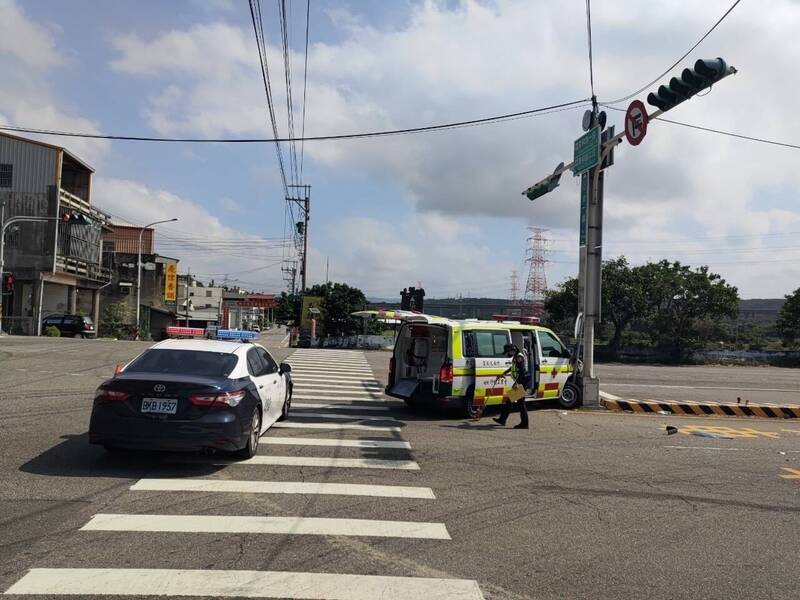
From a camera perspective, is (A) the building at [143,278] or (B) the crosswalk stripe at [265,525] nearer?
(B) the crosswalk stripe at [265,525]

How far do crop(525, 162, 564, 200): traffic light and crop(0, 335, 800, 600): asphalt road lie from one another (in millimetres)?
7212

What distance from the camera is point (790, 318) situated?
51594mm

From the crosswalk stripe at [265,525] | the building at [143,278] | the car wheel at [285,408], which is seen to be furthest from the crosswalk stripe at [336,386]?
the building at [143,278]

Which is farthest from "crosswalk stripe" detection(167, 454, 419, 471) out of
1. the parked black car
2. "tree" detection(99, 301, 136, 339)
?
"tree" detection(99, 301, 136, 339)

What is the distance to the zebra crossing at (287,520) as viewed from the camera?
4.42m

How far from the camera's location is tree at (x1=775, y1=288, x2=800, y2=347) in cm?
5131

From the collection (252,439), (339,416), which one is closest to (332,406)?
(339,416)

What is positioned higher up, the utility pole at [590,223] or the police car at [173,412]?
the utility pole at [590,223]

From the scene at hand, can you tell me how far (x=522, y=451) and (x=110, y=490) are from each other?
5406mm

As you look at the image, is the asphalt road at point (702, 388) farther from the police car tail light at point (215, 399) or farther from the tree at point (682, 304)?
the tree at point (682, 304)

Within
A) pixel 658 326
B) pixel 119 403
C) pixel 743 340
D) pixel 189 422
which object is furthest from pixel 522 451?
pixel 743 340

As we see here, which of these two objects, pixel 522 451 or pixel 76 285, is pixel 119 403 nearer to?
pixel 522 451

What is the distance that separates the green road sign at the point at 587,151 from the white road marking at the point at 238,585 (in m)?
11.7

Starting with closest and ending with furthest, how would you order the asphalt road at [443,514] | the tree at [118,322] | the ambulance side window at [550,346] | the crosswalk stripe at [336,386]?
the asphalt road at [443,514] → the ambulance side window at [550,346] → the crosswalk stripe at [336,386] → the tree at [118,322]
